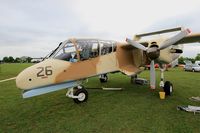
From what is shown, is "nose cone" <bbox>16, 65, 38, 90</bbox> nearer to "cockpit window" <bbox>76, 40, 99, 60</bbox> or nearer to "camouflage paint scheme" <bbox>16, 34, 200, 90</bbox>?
"camouflage paint scheme" <bbox>16, 34, 200, 90</bbox>

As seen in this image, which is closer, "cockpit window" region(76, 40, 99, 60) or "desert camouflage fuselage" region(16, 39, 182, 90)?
"desert camouflage fuselage" region(16, 39, 182, 90)

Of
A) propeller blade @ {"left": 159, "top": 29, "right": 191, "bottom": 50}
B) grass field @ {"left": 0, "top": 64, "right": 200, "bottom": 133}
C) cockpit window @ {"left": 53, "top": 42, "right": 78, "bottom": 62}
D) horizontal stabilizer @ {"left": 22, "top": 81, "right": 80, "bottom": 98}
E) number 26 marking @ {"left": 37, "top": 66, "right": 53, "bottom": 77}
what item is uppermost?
propeller blade @ {"left": 159, "top": 29, "right": 191, "bottom": 50}

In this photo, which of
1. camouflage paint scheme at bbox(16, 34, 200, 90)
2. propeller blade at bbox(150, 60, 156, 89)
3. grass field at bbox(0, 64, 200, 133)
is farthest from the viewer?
propeller blade at bbox(150, 60, 156, 89)

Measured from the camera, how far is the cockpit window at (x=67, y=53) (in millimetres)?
7670

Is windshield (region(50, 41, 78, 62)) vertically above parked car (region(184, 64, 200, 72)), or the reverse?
windshield (region(50, 41, 78, 62))

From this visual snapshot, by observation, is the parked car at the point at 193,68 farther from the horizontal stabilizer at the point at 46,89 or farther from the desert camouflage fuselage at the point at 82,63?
the horizontal stabilizer at the point at 46,89

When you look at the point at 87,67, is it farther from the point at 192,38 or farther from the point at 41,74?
the point at 192,38

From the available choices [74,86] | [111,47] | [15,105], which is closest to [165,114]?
[74,86]

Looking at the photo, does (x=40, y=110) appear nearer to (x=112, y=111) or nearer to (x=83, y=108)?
(x=83, y=108)

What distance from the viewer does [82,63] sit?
816 centimetres

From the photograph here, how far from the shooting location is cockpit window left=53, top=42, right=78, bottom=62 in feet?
25.2

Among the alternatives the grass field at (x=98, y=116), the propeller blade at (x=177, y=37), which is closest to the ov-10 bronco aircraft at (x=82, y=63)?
the propeller blade at (x=177, y=37)

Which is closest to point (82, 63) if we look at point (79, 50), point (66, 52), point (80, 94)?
point (79, 50)

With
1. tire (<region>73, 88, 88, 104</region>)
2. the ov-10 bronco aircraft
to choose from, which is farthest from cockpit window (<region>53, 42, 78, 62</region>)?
tire (<region>73, 88, 88, 104</region>)
